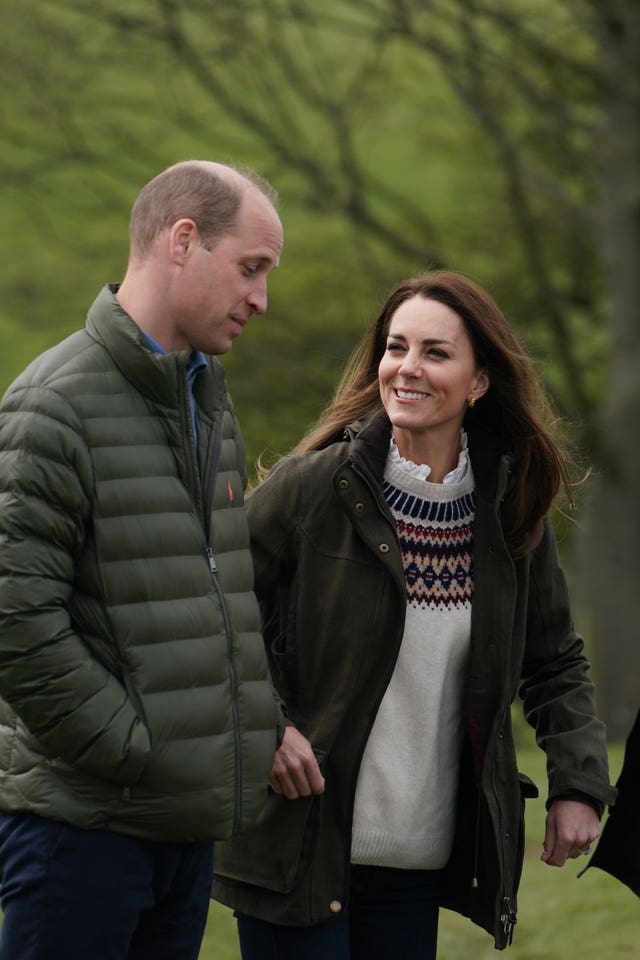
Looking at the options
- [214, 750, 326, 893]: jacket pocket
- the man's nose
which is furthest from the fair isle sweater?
the man's nose

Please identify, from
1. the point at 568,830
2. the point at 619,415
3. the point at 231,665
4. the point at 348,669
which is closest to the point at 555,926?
the point at 568,830

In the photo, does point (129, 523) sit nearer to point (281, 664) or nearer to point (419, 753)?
point (281, 664)

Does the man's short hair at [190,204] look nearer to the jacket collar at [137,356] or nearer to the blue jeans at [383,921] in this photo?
the jacket collar at [137,356]

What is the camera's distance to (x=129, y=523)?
8.68ft

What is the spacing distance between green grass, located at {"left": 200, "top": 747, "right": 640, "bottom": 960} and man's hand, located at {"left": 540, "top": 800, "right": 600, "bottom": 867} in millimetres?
2309

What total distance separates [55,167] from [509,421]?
429 inches

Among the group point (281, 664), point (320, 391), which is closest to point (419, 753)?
point (281, 664)

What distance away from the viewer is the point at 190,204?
2789 millimetres

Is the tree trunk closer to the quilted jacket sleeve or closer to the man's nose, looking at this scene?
the man's nose

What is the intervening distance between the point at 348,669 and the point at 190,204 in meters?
1.04

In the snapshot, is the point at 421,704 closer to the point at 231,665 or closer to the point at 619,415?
the point at 231,665

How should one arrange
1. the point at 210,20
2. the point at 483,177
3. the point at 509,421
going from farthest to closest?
the point at 483,177 < the point at 210,20 < the point at 509,421

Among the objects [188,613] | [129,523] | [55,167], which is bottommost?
[188,613]

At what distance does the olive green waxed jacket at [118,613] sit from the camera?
2562 mm
